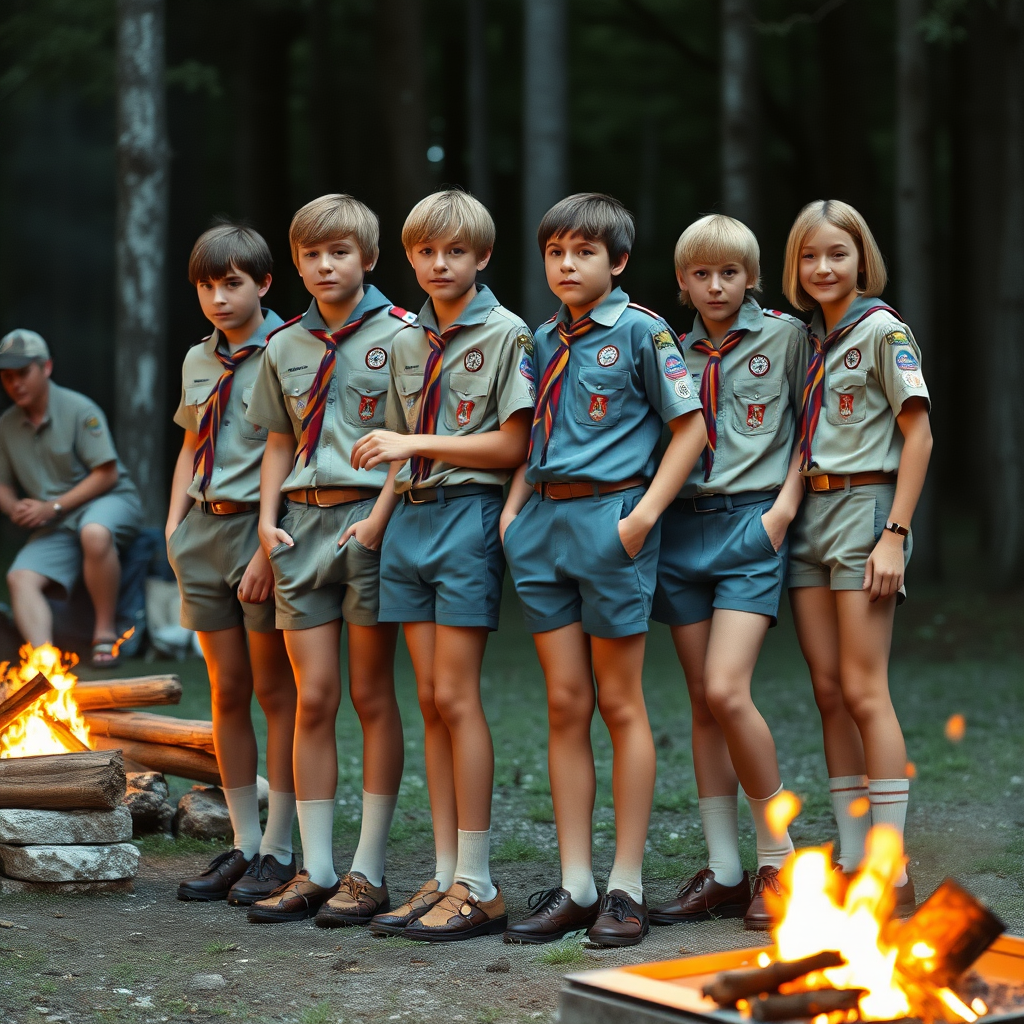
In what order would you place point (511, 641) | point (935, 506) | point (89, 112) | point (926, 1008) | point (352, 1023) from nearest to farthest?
point (926, 1008), point (352, 1023), point (511, 641), point (935, 506), point (89, 112)

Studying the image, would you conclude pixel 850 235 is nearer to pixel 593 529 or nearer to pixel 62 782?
pixel 593 529

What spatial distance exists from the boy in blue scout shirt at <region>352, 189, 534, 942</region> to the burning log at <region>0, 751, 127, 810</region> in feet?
3.89

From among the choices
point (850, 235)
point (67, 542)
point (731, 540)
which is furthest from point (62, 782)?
point (67, 542)

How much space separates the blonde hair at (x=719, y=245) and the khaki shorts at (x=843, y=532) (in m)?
0.82

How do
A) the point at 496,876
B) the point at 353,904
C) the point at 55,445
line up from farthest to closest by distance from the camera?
the point at 55,445 < the point at 496,876 < the point at 353,904

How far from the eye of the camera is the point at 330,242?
5078 mm

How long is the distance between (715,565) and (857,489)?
1.71 ft

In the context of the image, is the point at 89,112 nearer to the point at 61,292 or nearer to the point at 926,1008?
the point at 61,292

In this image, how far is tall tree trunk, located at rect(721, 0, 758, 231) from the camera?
13.2 m

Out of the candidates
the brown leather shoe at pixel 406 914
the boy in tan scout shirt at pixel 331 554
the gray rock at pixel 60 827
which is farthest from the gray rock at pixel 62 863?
the brown leather shoe at pixel 406 914

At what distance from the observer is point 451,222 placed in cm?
482

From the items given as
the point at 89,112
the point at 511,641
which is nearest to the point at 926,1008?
the point at 511,641

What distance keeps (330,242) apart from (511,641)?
771 centimetres

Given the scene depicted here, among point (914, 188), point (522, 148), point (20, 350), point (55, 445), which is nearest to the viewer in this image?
point (20, 350)
